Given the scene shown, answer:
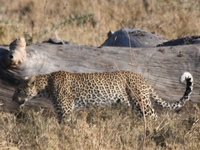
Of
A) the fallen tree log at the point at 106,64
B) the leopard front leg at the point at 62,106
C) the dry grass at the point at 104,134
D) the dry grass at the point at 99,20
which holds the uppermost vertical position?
the dry grass at the point at 99,20

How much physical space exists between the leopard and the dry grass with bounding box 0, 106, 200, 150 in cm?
40

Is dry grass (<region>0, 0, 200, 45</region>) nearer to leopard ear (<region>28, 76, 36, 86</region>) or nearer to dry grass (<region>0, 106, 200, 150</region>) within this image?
leopard ear (<region>28, 76, 36, 86</region>)

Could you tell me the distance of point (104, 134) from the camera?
4.68 meters

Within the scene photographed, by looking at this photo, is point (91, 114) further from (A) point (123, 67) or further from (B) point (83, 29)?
(B) point (83, 29)

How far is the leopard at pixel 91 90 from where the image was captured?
5.98 meters

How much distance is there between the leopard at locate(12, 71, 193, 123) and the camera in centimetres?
598

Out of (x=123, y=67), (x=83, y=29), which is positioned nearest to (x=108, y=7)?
(x=83, y=29)

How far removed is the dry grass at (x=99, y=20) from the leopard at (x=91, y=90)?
102 inches

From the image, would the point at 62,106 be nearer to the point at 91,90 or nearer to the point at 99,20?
the point at 91,90

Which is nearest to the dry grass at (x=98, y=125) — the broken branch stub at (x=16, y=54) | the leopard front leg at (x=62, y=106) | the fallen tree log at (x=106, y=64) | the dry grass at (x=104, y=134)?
the dry grass at (x=104, y=134)

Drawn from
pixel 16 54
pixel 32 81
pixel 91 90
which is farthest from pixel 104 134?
pixel 16 54

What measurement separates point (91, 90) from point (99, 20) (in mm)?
4879

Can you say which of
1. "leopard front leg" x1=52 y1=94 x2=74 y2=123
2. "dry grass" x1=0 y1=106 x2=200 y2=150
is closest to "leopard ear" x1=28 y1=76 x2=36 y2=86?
"leopard front leg" x1=52 y1=94 x2=74 y2=123

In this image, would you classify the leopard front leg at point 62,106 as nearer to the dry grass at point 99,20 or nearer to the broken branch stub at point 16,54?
the broken branch stub at point 16,54
